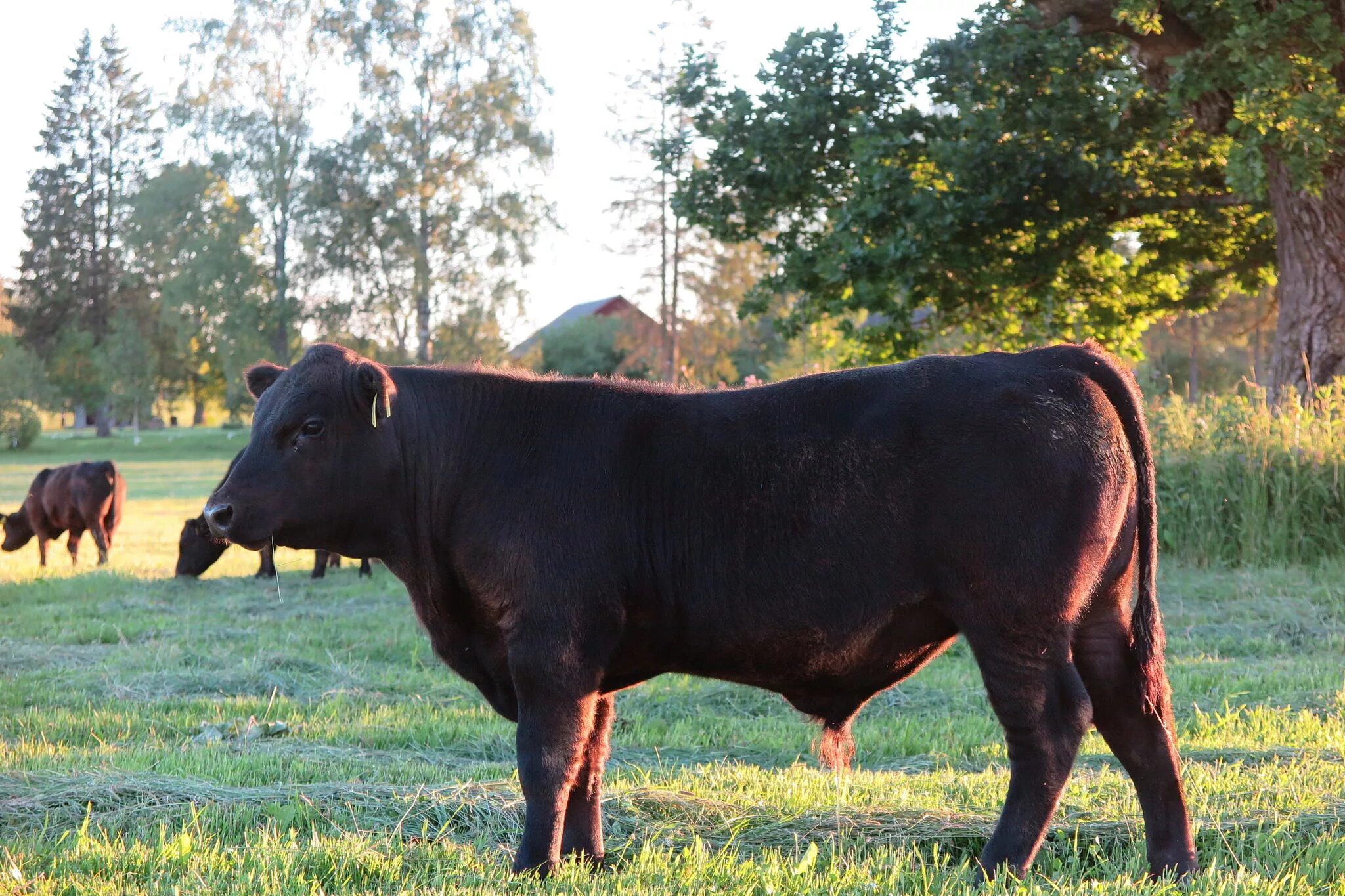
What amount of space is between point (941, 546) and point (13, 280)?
274ft

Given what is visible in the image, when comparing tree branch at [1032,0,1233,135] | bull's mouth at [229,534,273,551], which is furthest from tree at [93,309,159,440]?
bull's mouth at [229,534,273,551]

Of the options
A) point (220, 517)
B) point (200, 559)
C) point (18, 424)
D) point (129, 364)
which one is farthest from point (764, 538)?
point (129, 364)

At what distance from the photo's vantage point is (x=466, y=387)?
4.86 meters

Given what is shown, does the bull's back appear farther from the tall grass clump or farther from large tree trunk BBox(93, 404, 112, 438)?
large tree trunk BBox(93, 404, 112, 438)

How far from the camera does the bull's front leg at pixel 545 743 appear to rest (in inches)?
166

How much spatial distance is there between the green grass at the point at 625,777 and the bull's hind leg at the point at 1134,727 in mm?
140

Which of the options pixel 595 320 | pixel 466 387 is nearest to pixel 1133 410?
pixel 466 387

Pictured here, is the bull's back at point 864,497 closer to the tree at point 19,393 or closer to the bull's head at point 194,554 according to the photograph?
the bull's head at point 194,554

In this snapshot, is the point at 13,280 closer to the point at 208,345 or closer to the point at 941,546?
the point at 208,345

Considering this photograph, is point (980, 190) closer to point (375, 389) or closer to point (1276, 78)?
point (1276, 78)

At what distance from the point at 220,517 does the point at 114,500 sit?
16.7 meters

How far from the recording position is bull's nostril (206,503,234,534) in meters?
4.39

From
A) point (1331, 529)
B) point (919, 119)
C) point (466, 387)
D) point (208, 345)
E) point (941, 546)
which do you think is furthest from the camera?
point (208, 345)

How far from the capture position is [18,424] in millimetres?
60094
